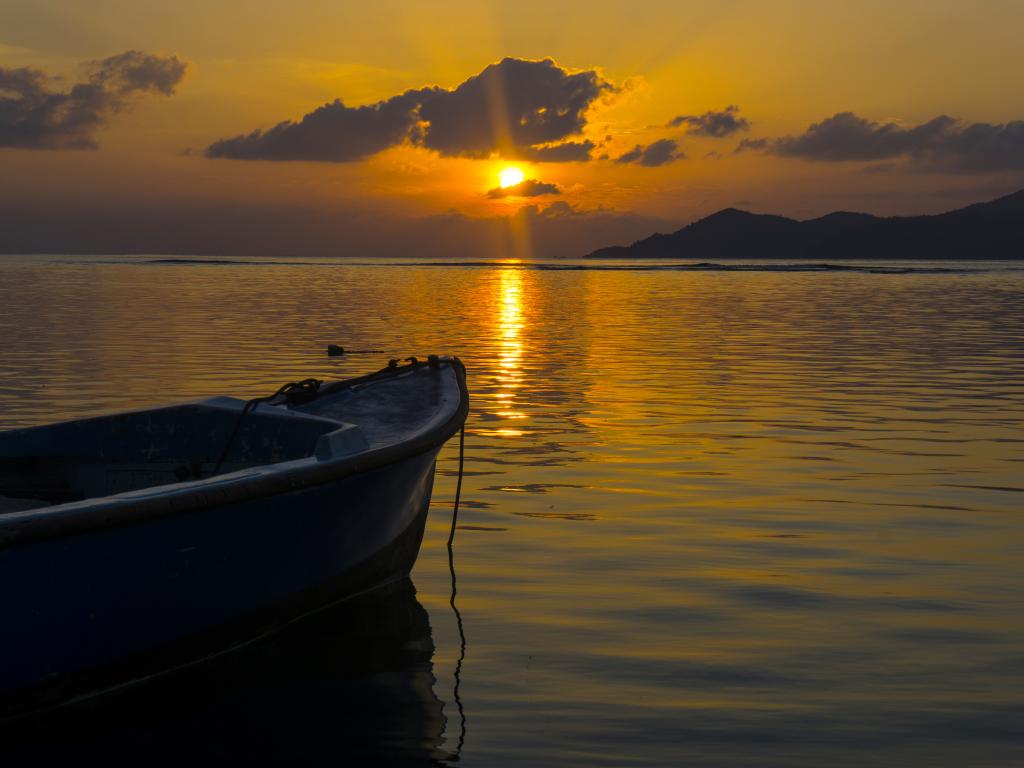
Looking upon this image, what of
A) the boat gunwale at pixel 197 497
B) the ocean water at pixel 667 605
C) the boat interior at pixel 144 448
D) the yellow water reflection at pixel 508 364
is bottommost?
the yellow water reflection at pixel 508 364

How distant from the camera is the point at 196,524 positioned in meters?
7.79

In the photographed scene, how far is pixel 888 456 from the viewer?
54.7 feet

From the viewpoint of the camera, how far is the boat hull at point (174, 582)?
7.02m

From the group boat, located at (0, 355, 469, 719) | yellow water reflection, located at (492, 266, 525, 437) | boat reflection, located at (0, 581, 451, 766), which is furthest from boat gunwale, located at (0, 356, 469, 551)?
yellow water reflection, located at (492, 266, 525, 437)

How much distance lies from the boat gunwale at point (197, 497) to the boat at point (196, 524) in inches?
0.4

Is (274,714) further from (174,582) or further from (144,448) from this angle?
(144,448)

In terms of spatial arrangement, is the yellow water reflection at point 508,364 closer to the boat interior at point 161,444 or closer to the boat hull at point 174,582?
the boat interior at point 161,444

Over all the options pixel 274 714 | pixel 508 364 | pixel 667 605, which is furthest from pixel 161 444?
pixel 508 364

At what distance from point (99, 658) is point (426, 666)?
2144 millimetres

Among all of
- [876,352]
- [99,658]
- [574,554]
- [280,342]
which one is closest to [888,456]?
[574,554]

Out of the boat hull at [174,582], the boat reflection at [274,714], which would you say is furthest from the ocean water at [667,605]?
the boat hull at [174,582]

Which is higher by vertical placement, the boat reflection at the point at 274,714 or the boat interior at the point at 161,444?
the boat interior at the point at 161,444

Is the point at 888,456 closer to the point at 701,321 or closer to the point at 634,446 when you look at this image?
the point at 634,446

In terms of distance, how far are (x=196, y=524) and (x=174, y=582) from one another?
0.38 m
